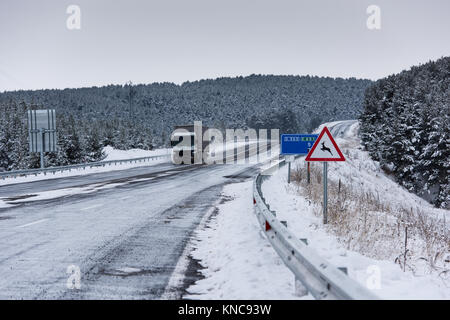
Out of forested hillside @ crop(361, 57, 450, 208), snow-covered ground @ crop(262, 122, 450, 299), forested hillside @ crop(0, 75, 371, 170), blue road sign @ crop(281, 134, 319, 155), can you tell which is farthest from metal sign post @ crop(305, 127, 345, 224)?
forested hillside @ crop(0, 75, 371, 170)

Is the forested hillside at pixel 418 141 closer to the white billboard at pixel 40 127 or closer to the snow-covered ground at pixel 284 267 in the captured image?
the snow-covered ground at pixel 284 267

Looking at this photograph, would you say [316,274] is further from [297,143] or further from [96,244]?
[297,143]

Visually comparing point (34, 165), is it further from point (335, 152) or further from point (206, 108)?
point (206, 108)

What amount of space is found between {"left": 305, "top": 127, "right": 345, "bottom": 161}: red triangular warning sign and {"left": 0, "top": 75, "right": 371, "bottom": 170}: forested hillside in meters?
75.9

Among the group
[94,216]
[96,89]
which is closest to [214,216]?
[94,216]

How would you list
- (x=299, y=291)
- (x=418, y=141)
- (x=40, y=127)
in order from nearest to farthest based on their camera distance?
(x=299, y=291), (x=40, y=127), (x=418, y=141)

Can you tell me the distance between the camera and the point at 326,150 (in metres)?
8.87

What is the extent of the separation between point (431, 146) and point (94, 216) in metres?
38.3

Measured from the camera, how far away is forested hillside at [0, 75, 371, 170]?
12138 centimetres

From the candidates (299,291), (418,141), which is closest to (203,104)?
(418,141)

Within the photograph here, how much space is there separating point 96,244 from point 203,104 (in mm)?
160352

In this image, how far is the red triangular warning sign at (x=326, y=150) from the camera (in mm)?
8766

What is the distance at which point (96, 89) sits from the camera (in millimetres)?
187500

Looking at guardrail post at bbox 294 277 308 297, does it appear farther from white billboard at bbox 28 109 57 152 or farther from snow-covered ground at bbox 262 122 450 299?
white billboard at bbox 28 109 57 152
